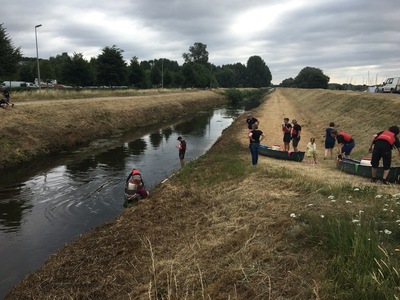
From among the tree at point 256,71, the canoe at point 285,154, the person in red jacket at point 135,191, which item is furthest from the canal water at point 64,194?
the tree at point 256,71

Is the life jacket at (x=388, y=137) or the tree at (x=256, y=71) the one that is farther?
the tree at (x=256, y=71)

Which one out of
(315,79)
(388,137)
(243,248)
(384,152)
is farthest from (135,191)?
(315,79)

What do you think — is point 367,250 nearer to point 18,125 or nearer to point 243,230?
point 243,230

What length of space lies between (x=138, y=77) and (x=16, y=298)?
66.7 m

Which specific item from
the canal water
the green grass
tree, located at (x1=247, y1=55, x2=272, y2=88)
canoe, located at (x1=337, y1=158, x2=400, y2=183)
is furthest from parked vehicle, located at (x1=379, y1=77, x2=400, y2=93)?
tree, located at (x1=247, y1=55, x2=272, y2=88)

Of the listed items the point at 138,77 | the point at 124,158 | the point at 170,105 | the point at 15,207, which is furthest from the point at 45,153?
the point at 138,77

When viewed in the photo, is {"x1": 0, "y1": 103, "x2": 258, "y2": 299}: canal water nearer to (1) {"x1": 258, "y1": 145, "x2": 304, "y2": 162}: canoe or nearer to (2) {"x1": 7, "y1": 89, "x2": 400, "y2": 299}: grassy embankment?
(2) {"x1": 7, "y1": 89, "x2": 400, "y2": 299}: grassy embankment

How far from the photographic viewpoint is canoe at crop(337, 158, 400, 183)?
431 inches

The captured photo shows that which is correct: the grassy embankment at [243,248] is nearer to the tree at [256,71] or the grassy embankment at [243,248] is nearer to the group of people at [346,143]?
the group of people at [346,143]

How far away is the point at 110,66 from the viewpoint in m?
54.3

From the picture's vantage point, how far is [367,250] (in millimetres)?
5141

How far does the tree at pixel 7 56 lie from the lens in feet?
105

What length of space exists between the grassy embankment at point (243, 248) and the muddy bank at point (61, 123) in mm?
12978

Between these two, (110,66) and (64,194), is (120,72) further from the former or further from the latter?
(64,194)
